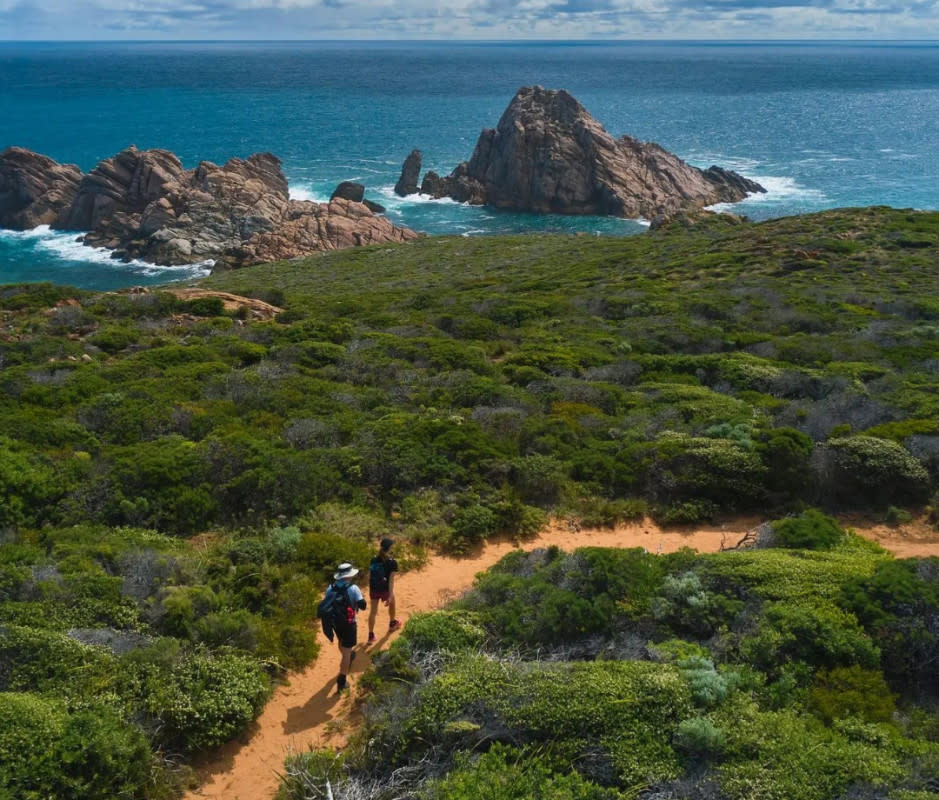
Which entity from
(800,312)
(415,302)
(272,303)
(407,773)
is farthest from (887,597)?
(272,303)

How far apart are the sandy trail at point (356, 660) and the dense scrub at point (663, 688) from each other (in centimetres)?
59

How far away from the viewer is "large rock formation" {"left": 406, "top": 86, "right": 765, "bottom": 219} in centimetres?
8200

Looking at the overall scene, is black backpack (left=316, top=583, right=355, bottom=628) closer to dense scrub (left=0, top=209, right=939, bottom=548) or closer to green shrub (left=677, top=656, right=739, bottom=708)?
dense scrub (left=0, top=209, right=939, bottom=548)

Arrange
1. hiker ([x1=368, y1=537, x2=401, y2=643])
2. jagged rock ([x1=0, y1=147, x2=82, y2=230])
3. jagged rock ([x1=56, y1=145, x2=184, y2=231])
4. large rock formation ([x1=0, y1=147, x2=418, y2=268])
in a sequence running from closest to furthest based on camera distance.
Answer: hiker ([x1=368, y1=537, x2=401, y2=643]), large rock formation ([x1=0, y1=147, x2=418, y2=268]), jagged rock ([x1=56, y1=145, x2=184, y2=231]), jagged rock ([x1=0, y1=147, x2=82, y2=230])

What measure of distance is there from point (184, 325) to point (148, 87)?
209m

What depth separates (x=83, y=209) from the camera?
73188 millimetres

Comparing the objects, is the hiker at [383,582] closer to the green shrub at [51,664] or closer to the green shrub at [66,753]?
the green shrub at [51,664]

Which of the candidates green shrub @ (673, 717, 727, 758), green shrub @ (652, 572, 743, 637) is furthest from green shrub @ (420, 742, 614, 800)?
green shrub @ (652, 572, 743, 637)

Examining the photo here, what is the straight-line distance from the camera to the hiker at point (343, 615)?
807 cm

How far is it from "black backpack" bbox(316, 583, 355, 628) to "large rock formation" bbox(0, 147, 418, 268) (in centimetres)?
5744

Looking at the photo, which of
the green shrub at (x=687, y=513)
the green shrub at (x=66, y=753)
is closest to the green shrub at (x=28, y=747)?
the green shrub at (x=66, y=753)

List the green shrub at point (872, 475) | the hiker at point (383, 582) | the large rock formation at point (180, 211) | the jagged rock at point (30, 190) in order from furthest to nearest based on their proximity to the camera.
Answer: the jagged rock at point (30, 190), the large rock formation at point (180, 211), the green shrub at point (872, 475), the hiker at point (383, 582)

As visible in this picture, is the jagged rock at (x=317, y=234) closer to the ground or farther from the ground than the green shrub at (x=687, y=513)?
closer to the ground

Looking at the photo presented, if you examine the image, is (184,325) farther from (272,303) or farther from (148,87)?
(148,87)
